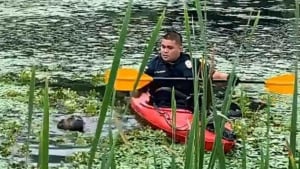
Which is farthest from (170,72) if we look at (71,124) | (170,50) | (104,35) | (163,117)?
(104,35)

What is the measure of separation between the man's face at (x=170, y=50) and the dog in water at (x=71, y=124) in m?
0.95

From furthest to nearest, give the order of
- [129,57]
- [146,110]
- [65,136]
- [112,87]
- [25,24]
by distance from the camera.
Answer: [25,24], [129,57], [146,110], [65,136], [112,87]

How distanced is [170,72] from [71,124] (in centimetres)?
103

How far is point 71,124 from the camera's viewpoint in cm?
666

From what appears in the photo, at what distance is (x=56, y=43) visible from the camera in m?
12.3

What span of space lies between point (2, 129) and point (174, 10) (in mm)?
11159

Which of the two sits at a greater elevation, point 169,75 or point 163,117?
point 169,75

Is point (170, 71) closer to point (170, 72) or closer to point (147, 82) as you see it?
point (170, 72)

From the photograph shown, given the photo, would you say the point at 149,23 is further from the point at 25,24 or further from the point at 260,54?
the point at 260,54

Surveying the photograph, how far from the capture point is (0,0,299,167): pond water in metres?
10.2

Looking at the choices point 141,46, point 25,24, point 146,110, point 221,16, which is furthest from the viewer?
point 221,16

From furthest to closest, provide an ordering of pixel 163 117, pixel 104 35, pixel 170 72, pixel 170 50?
1. pixel 104 35
2. pixel 170 72
3. pixel 170 50
4. pixel 163 117

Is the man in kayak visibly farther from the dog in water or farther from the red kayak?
the dog in water

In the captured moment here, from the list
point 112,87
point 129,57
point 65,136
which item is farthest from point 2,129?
Answer: point 112,87
